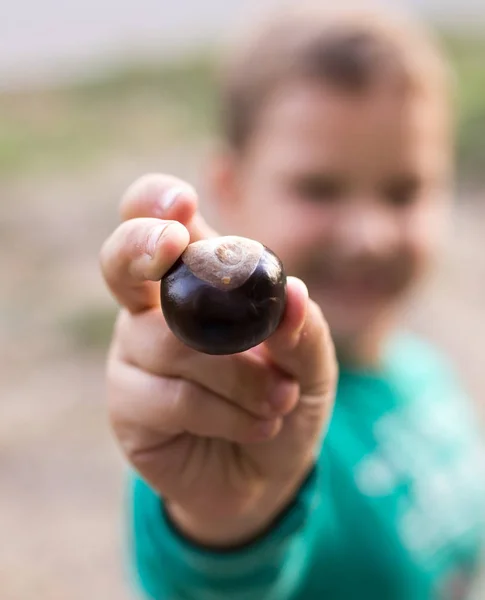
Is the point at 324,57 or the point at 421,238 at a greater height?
the point at 324,57

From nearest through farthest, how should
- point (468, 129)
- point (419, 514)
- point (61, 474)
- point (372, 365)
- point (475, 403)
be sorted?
point (419, 514), point (372, 365), point (61, 474), point (475, 403), point (468, 129)

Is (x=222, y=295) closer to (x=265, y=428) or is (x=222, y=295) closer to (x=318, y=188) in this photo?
(x=265, y=428)

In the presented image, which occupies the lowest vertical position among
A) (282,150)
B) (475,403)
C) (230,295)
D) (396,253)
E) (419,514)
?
(475,403)

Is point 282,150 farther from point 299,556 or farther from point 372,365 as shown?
point 299,556

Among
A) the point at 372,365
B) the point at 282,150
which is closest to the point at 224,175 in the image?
the point at 282,150

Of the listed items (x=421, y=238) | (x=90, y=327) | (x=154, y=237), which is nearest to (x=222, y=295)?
(x=154, y=237)

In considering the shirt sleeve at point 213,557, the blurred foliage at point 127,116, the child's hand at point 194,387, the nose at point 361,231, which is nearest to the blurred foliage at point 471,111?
the blurred foliage at point 127,116
